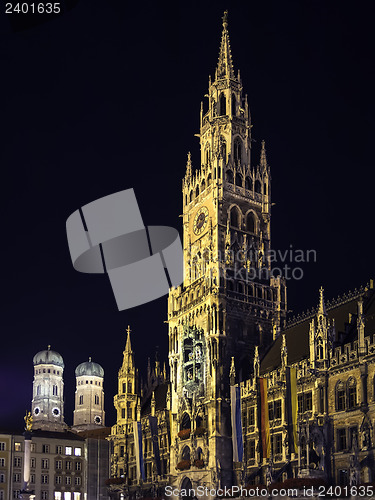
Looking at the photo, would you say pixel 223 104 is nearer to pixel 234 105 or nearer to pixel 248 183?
pixel 234 105

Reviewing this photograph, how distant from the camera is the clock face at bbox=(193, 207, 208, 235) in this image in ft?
327

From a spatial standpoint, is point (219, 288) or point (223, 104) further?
point (223, 104)

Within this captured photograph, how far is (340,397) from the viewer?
7288cm

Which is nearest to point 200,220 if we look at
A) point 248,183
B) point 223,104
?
point 248,183

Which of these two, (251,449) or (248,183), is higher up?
(248,183)

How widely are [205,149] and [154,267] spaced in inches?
725

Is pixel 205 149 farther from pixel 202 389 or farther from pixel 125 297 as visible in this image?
pixel 202 389

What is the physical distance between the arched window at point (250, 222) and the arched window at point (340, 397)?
32.4 meters

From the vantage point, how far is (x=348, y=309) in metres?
83.1

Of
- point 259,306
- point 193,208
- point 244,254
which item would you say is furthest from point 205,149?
point 259,306

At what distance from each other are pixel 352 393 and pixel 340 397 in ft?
6.08

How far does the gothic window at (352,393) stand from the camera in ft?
233

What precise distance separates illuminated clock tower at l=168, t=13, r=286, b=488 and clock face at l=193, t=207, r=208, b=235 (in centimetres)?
14

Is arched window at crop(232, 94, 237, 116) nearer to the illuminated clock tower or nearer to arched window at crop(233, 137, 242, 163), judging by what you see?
the illuminated clock tower
